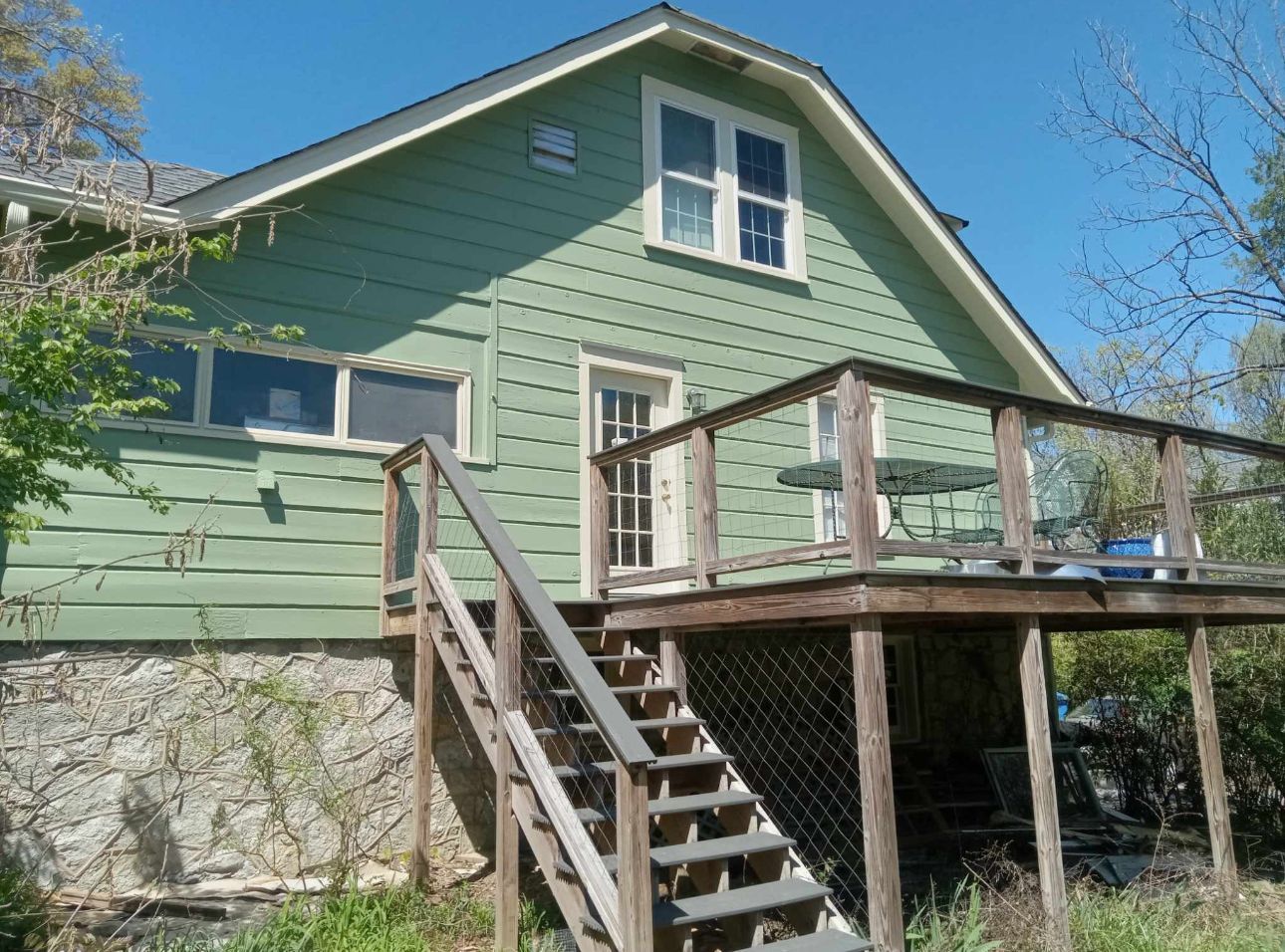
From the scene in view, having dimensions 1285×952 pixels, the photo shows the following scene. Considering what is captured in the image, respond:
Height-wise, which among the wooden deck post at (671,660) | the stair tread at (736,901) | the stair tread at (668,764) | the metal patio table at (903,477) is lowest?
the stair tread at (736,901)

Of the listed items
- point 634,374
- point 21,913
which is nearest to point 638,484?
point 634,374

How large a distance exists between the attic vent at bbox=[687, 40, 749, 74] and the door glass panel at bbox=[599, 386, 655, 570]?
10.6 ft

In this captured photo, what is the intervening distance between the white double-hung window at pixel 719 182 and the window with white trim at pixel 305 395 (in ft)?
8.32

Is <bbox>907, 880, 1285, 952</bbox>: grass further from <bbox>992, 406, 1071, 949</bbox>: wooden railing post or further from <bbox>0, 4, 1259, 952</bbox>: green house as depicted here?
<bbox>0, 4, 1259, 952</bbox>: green house

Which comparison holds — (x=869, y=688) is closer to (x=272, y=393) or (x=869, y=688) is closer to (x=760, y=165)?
(x=272, y=393)

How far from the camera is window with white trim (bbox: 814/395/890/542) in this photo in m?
9.01

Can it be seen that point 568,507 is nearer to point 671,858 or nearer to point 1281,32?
point 671,858

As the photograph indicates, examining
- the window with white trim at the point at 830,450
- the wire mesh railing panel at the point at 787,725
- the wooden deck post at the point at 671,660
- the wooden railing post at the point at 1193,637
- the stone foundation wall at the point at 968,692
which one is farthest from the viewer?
the stone foundation wall at the point at 968,692

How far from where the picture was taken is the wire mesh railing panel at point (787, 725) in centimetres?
808

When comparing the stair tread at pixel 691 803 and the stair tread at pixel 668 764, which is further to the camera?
the stair tread at pixel 668 764

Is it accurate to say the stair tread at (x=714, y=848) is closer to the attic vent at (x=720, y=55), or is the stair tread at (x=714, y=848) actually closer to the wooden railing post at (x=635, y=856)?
the wooden railing post at (x=635, y=856)

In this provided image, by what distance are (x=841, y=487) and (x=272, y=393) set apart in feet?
12.6

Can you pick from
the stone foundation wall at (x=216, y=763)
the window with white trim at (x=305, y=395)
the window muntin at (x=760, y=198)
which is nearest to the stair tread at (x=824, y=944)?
the stone foundation wall at (x=216, y=763)

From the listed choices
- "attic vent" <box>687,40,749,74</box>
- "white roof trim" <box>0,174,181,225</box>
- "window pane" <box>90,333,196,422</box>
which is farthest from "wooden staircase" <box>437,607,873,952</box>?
"attic vent" <box>687,40,749,74</box>
